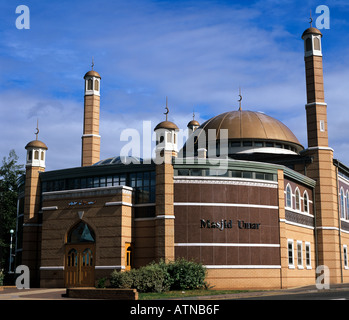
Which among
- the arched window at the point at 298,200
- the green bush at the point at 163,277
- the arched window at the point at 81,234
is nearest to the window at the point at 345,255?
the arched window at the point at 298,200

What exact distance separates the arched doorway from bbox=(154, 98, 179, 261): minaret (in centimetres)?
442

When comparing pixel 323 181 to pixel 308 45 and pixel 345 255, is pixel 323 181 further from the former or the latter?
pixel 308 45

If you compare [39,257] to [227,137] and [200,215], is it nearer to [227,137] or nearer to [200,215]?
[200,215]

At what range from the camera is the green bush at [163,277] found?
101 ft

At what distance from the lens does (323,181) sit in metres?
43.9

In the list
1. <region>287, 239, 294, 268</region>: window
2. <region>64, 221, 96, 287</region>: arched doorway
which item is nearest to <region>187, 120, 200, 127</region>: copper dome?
<region>287, 239, 294, 268</region>: window

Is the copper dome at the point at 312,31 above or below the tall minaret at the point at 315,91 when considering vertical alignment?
above

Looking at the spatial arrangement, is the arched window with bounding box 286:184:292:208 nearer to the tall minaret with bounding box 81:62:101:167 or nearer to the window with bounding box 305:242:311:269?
the window with bounding box 305:242:311:269

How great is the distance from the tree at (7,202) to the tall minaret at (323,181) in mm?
31752

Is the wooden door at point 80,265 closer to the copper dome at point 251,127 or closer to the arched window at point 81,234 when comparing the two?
the arched window at point 81,234

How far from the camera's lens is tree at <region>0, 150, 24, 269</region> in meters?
56.7

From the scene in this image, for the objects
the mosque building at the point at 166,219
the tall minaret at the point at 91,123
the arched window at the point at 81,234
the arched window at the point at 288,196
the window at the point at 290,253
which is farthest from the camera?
the tall minaret at the point at 91,123

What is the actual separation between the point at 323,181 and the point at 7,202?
33.7 m
